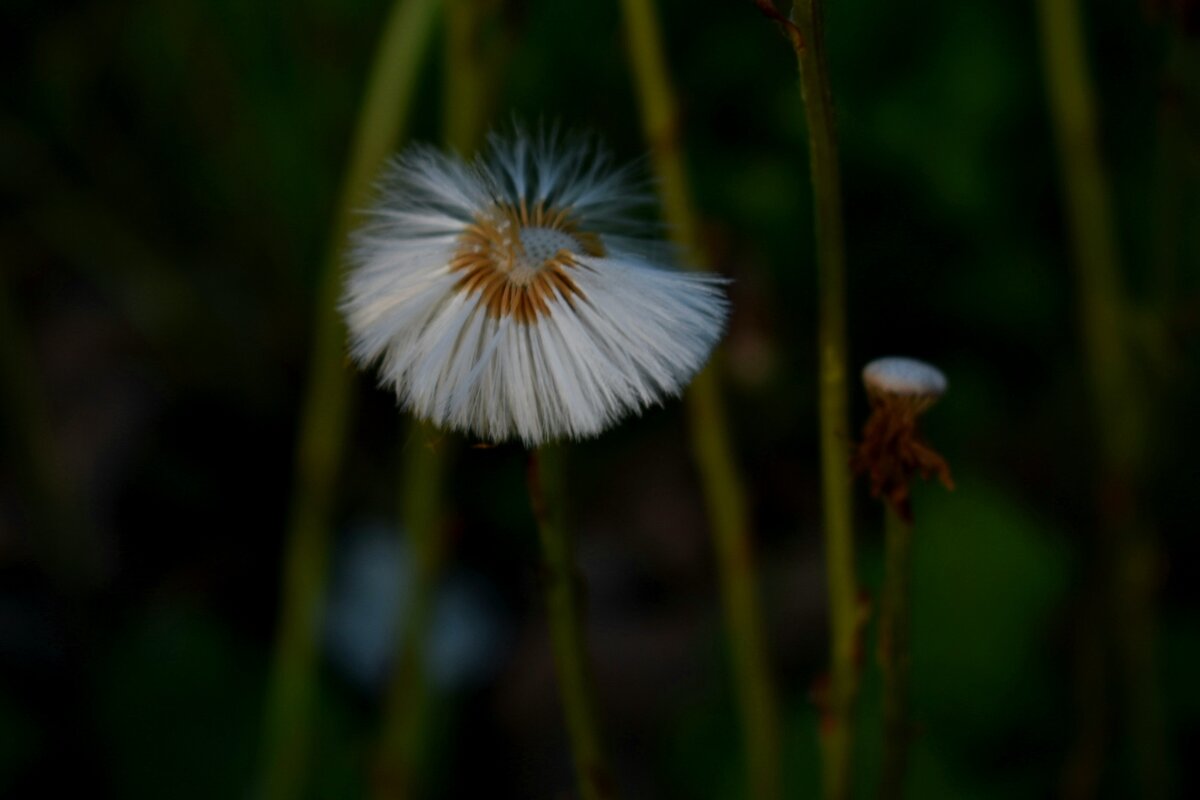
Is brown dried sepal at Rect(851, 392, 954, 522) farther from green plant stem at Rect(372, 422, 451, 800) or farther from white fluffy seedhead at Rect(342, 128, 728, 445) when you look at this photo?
green plant stem at Rect(372, 422, 451, 800)

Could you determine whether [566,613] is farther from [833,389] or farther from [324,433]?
[324,433]

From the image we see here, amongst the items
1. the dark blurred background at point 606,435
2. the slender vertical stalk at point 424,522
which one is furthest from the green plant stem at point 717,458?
the dark blurred background at point 606,435

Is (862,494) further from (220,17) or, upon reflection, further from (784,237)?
(220,17)

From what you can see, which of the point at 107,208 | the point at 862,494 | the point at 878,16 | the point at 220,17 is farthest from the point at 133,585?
the point at 878,16

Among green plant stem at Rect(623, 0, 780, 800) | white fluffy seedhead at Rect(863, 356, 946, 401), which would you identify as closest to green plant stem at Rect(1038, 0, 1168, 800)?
green plant stem at Rect(623, 0, 780, 800)

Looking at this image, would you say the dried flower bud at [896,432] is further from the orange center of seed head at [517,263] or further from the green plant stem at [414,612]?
the green plant stem at [414,612]
